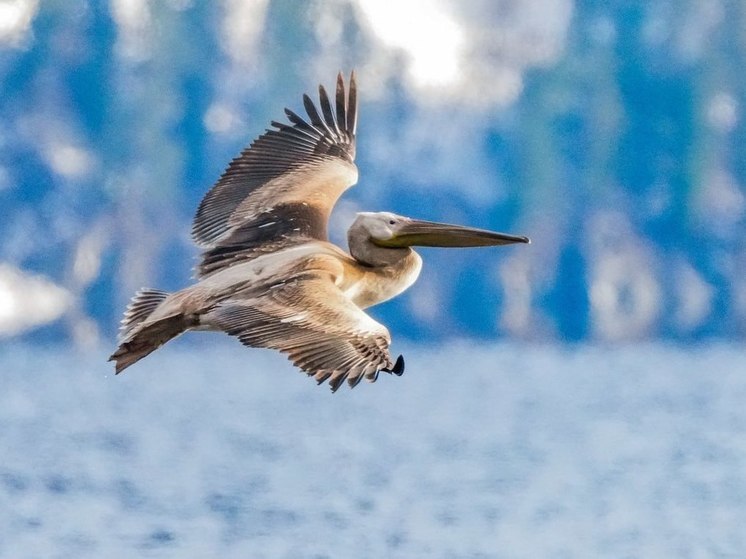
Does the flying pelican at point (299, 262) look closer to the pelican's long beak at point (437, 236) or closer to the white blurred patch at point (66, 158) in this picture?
the pelican's long beak at point (437, 236)

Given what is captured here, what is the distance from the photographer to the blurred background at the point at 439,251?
29.0 metres

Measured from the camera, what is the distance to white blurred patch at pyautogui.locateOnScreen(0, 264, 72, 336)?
32531mm

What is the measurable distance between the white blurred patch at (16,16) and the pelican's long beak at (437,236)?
86.4ft

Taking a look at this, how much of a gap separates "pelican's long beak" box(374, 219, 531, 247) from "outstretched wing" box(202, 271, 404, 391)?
14.5 inches

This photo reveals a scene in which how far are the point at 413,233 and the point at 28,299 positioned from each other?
98.5 ft

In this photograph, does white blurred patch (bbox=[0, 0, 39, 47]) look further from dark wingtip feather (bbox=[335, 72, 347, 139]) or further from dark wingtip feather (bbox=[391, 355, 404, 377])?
dark wingtip feather (bbox=[391, 355, 404, 377])

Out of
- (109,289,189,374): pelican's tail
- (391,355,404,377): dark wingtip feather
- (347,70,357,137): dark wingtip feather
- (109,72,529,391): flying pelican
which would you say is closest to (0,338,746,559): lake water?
(347,70,357,137): dark wingtip feather

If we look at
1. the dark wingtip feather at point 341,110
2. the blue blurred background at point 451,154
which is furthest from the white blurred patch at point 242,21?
the dark wingtip feather at point 341,110

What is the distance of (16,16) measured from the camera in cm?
3291

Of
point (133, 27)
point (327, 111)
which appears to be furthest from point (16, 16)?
point (327, 111)

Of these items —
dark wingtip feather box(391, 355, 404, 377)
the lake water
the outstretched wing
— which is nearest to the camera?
dark wingtip feather box(391, 355, 404, 377)

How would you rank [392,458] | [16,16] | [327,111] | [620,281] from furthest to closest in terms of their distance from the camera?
[620,281] < [16,16] < [392,458] < [327,111]

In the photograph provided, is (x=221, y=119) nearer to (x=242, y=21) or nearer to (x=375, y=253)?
(x=242, y=21)

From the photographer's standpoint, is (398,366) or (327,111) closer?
(398,366)
